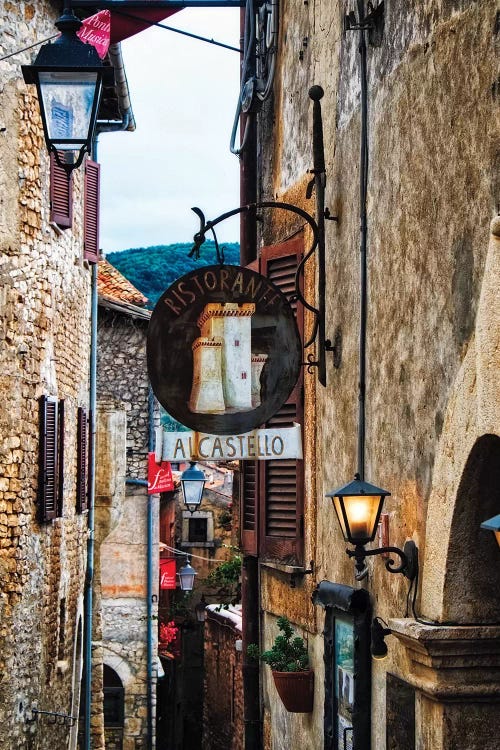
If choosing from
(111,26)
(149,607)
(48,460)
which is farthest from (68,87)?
(149,607)

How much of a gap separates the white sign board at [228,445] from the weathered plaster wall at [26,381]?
3745 mm

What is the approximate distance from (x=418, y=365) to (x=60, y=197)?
8278 millimetres

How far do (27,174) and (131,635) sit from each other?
14.8m

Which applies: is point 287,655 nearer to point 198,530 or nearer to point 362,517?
A: point 362,517

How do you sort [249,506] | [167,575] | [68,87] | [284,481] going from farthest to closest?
1. [167,575]
2. [249,506]
3. [284,481]
4. [68,87]

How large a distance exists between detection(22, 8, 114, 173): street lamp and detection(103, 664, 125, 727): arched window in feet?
62.7

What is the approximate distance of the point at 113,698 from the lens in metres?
25.8

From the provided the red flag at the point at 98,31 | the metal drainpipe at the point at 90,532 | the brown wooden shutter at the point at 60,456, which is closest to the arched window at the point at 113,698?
the metal drainpipe at the point at 90,532

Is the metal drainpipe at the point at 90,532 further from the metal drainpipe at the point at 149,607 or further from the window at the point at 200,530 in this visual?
the window at the point at 200,530

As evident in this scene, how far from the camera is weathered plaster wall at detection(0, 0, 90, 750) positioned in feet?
39.8

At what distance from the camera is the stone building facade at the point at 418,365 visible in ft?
19.0

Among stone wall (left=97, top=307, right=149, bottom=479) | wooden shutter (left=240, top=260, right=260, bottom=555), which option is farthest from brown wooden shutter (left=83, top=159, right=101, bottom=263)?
stone wall (left=97, top=307, right=149, bottom=479)

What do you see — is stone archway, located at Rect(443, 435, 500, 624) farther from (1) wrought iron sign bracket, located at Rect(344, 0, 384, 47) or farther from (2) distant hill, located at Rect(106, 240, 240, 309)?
(2) distant hill, located at Rect(106, 240, 240, 309)

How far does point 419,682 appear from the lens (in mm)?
6289
